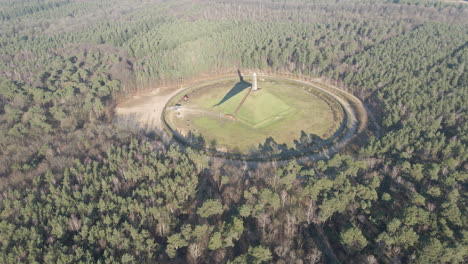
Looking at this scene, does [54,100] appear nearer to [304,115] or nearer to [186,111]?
[186,111]

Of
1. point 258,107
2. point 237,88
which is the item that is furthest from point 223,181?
point 237,88

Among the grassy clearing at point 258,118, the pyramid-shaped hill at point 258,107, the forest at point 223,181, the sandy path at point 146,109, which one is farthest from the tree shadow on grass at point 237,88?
the forest at point 223,181

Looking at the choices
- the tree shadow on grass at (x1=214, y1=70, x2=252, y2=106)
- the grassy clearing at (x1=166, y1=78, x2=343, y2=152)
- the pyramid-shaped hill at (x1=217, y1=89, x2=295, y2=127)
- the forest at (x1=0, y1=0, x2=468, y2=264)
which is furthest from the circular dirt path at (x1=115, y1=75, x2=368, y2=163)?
the pyramid-shaped hill at (x1=217, y1=89, x2=295, y2=127)

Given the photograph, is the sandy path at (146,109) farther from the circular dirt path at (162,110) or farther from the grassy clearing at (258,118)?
the grassy clearing at (258,118)

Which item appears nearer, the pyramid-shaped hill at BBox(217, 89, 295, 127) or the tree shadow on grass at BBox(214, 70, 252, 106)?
the pyramid-shaped hill at BBox(217, 89, 295, 127)

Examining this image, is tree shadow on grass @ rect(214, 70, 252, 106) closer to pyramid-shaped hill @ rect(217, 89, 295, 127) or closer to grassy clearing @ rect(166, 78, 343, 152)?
grassy clearing @ rect(166, 78, 343, 152)
